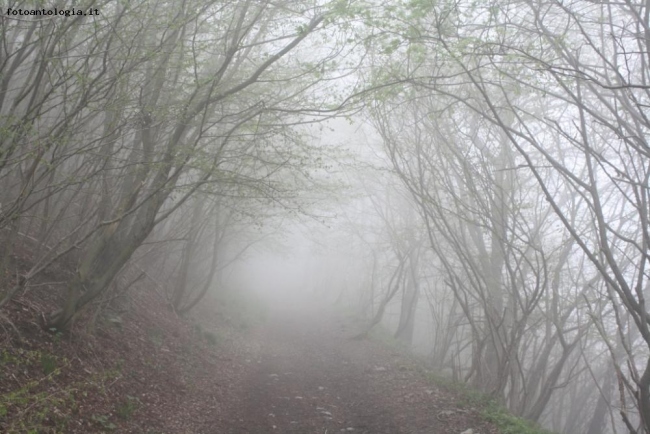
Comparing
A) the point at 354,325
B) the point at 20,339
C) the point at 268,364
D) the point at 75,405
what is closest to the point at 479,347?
the point at 268,364

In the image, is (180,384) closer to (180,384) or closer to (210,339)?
(180,384)

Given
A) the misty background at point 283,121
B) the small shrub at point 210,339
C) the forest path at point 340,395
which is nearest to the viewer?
the misty background at point 283,121

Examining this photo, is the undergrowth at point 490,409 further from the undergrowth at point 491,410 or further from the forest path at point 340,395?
the forest path at point 340,395

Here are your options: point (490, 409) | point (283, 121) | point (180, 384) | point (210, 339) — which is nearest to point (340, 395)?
point (490, 409)

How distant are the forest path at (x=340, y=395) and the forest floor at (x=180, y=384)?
0.02 m

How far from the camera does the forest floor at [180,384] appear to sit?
5.06 m

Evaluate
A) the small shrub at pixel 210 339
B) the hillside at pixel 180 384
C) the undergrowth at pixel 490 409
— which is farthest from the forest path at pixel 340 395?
the small shrub at pixel 210 339

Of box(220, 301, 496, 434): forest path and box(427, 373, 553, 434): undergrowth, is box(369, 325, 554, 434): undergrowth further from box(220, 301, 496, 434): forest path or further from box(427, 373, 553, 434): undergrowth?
box(220, 301, 496, 434): forest path

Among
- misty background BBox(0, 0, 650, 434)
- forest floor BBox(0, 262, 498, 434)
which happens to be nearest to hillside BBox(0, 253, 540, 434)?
forest floor BBox(0, 262, 498, 434)

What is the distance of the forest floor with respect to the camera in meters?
5.06

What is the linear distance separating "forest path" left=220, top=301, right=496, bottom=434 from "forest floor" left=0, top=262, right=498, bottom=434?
2 cm

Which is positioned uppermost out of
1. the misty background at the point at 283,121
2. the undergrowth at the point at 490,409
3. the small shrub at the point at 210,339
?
the misty background at the point at 283,121

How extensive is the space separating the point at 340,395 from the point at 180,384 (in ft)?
10.1

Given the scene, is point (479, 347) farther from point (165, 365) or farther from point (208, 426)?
point (165, 365)
